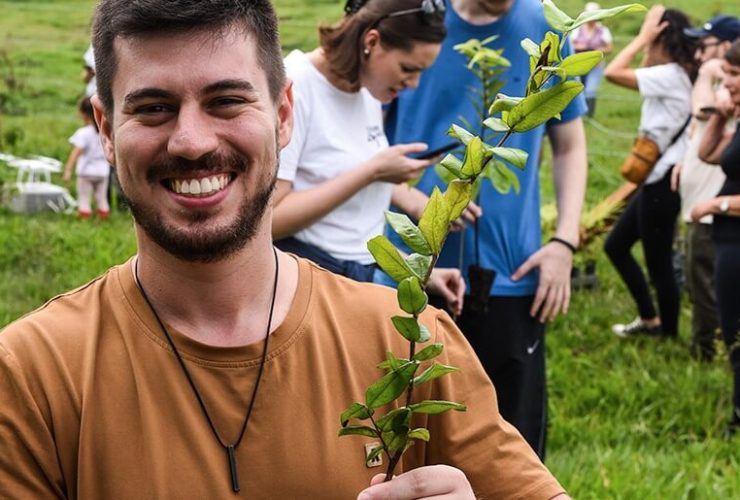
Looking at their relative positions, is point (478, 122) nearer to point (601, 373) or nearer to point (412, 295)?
point (412, 295)

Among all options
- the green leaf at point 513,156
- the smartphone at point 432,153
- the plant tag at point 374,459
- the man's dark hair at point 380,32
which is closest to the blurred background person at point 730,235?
the smartphone at point 432,153

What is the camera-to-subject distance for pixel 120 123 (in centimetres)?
162

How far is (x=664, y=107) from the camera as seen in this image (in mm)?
6508

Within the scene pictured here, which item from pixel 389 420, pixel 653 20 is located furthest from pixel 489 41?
pixel 653 20

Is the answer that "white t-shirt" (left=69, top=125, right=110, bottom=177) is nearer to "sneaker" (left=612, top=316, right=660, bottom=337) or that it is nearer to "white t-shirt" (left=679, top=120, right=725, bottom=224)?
"sneaker" (left=612, top=316, right=660, bottom=337)

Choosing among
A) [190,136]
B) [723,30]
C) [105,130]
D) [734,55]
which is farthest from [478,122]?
[723,30]

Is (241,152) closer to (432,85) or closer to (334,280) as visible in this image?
(334,280)

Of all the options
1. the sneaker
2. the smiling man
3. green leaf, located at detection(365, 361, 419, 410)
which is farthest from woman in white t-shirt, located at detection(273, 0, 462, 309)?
the sneaker

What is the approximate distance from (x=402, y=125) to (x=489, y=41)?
1.38 feet

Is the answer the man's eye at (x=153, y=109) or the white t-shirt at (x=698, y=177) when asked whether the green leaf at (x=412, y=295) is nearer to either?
the man's eye at (x=153, y=109)

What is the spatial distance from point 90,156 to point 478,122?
7048mm

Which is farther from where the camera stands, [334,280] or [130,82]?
[334,280]

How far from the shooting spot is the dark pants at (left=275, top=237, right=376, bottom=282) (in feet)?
10.7

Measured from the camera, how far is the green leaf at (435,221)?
4.14ft
